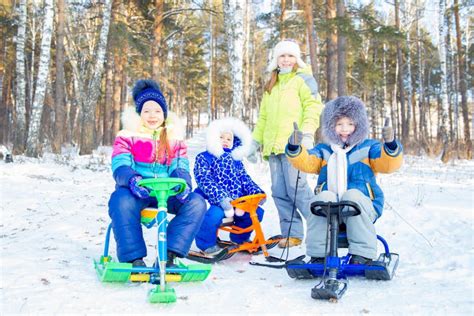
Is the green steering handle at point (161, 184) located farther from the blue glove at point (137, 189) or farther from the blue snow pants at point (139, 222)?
the blue snow pants at point (139, 222)

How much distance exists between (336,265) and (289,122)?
178 centimetres

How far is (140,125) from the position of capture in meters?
3.54

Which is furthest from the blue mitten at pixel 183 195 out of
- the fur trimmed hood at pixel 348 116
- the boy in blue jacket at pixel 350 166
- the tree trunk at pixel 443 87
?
the tree trunk at pixel 443 87

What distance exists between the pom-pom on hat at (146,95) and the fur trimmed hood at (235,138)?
83cm

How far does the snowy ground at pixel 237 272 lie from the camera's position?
2631 millimetres

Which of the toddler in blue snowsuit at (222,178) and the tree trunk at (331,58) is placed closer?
the toddler in blue snowsuit at (222,178)

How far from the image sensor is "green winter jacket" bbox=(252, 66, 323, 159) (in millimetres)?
4422

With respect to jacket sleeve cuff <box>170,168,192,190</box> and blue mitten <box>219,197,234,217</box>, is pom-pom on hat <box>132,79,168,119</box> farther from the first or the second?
blue mitten <box>219,197,234,217</box>

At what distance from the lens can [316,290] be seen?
2.76 meters

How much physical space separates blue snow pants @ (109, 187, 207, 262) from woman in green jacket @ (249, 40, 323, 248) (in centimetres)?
128

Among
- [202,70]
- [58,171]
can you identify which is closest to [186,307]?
[58,171]

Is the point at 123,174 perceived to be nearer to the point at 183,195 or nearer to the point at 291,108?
the point at 183,195

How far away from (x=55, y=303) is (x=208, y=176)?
6.62 feet

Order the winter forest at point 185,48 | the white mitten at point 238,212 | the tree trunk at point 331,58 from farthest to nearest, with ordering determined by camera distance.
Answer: the tree trunk at point 331,58, the winter forest at point 185,48, the white mitten at point 238,212
